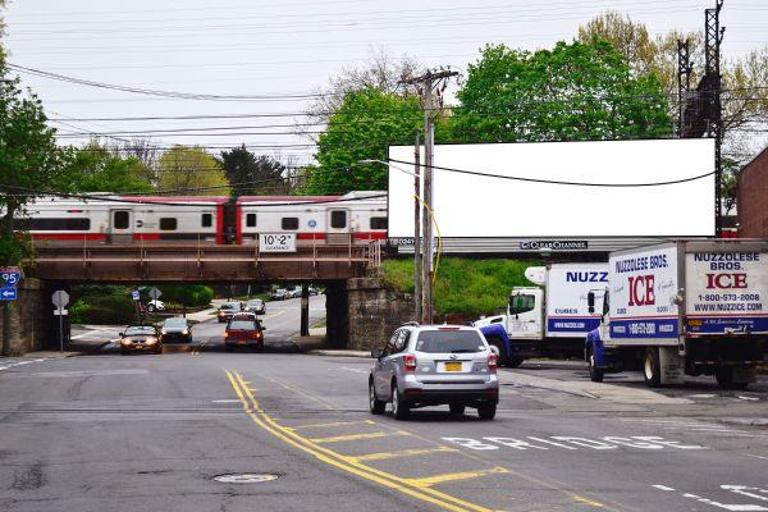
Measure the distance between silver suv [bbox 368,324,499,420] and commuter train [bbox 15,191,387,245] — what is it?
40.7 metres

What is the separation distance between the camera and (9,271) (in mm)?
50844

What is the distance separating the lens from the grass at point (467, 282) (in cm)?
5784

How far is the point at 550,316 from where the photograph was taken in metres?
42.3

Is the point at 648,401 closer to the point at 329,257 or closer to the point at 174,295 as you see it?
the point at 329,257

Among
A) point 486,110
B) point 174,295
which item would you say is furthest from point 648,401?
point 174,295

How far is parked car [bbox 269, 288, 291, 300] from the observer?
136m

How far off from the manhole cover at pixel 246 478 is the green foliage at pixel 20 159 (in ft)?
136

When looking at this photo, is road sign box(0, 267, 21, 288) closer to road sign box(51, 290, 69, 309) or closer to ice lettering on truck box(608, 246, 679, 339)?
road sign box(51, 290, 69, 309)

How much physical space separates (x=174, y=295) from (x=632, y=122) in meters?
56.2

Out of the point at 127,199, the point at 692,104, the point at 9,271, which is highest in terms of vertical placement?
the point at 692,104


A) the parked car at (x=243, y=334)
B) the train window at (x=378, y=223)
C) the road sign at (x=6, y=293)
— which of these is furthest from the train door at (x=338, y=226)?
the road sign at (x=6, y=293)

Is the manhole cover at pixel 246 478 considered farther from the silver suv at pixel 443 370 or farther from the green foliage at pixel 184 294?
the green foliage at pixel 184 294

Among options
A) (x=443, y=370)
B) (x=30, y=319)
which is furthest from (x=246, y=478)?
(x=30, y=319)

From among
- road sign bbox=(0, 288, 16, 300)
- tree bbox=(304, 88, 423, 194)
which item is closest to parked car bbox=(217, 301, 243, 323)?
tree bbox=(304, 88, 423, 194)
